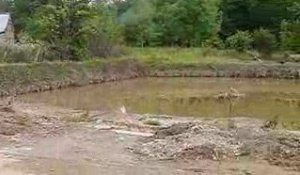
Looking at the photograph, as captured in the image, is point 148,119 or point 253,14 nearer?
point 148,119

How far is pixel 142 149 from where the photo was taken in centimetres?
1253

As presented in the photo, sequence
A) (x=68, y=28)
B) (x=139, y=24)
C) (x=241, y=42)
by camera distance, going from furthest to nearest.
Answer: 1. (x=139, y=24)
2. (x=241, y=42)
3. (x=68, y=28)

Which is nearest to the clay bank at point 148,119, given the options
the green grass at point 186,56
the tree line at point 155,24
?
the green grass at point 186,56

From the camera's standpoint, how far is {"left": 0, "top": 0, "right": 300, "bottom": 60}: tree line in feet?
104

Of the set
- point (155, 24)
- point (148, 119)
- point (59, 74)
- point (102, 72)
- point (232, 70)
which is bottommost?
point (232, 70)

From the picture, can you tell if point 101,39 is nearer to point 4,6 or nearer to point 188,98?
point 188,98

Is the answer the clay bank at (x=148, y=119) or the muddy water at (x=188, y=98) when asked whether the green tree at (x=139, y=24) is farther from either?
the muddy water at (x=188, y=98)

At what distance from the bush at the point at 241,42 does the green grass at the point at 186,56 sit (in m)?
0.75

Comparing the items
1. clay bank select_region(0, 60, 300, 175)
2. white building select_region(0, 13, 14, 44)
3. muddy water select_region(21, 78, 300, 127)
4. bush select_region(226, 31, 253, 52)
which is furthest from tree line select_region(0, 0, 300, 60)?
muddy water select_region(21, 78, 300, 127)

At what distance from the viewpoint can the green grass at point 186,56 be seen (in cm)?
3334

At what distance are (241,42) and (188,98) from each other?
1725 centimetres

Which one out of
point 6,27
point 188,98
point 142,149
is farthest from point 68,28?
point 142,149

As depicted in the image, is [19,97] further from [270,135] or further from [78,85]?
[270,135]

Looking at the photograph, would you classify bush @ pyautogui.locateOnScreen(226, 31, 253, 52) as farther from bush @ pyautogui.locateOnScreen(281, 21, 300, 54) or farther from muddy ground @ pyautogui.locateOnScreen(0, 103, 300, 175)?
muddy ground @ pyautogui.locateOnScreen(0, 103, 300, 175)
